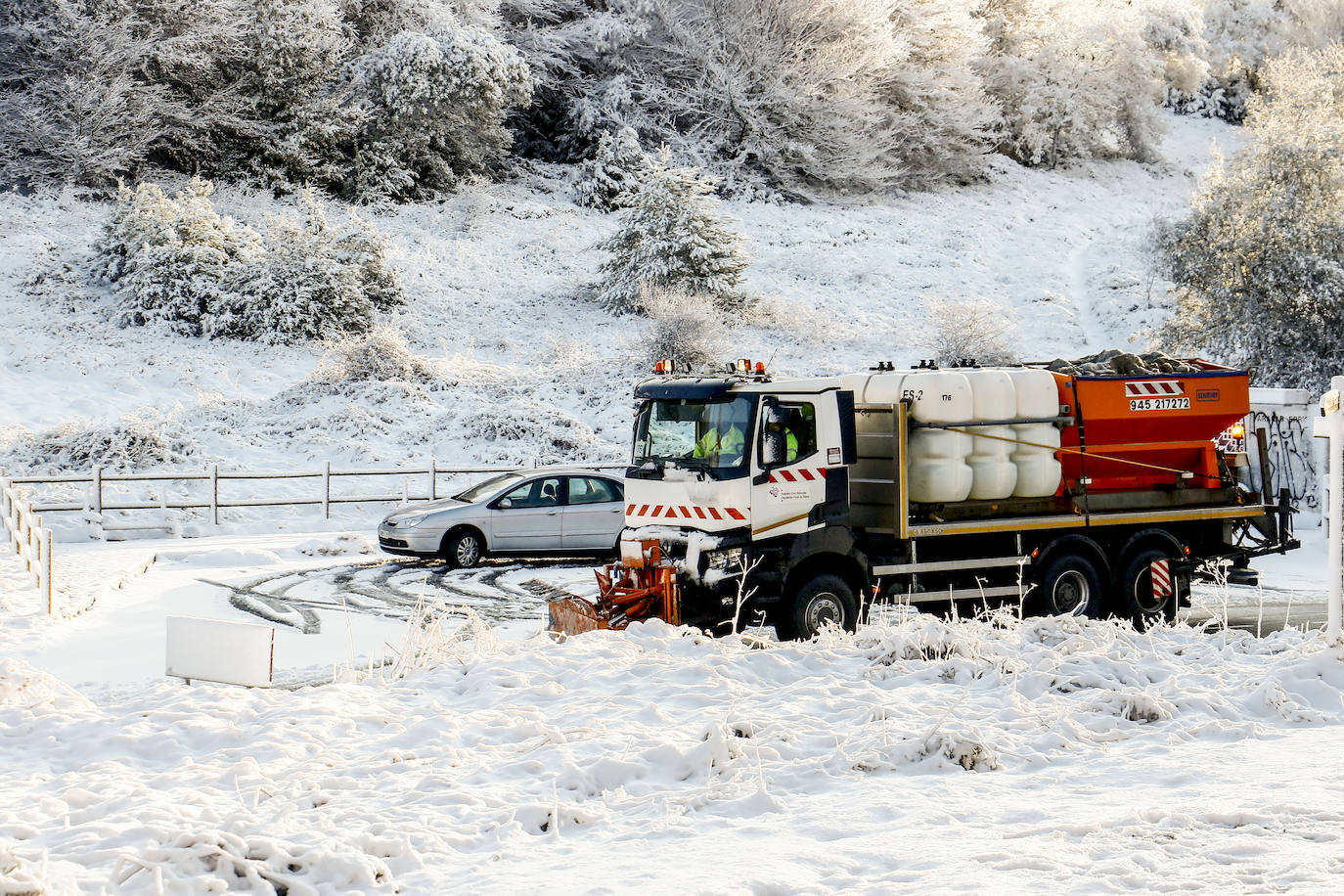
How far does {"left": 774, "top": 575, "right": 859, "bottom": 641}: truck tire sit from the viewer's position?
10.8 meters

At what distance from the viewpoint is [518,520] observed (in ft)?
55.3

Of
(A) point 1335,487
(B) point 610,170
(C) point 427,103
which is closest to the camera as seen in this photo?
(A) point 1335,487

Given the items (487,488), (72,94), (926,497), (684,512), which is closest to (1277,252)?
(926,497)

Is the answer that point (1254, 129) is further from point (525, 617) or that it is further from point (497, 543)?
point (525, 617)

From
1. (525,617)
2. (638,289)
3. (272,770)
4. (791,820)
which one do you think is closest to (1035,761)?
(791,820)

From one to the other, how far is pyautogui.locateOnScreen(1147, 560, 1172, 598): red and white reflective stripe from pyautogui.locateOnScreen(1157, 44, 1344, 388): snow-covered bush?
12.3 meters

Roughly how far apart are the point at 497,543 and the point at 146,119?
25050 millimetres

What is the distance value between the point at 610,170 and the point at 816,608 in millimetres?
31686

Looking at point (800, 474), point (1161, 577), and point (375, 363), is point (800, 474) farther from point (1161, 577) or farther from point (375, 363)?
point (375, 363)

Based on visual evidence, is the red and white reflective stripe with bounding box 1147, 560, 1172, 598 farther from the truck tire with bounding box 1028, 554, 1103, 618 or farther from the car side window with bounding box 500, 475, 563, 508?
the car side window with bounding box 500, 475, 563, 508

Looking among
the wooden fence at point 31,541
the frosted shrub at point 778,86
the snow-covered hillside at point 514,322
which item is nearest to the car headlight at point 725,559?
the wooden fence at point 31,541

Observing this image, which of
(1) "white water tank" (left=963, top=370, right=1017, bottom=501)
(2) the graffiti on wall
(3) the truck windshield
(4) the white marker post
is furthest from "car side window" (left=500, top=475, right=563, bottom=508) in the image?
(4) the white marker post

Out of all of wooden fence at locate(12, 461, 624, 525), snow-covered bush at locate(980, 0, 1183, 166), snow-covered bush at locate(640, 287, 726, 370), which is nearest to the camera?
wooden fence at locate(12, 461, 624, 525)

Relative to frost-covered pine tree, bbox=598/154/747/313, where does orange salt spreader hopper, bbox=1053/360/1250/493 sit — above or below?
below
